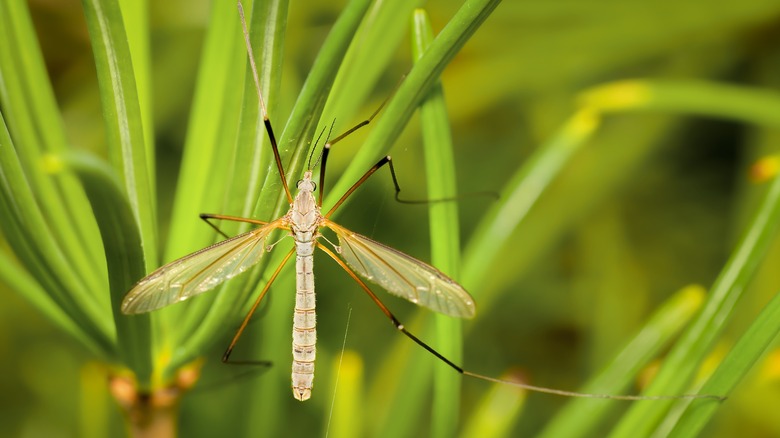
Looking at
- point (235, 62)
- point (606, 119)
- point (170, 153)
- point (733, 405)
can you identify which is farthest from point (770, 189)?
point (170, 153)

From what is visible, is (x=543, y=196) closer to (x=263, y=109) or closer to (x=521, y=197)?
(x=521, y=197)

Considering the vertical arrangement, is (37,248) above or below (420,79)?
below

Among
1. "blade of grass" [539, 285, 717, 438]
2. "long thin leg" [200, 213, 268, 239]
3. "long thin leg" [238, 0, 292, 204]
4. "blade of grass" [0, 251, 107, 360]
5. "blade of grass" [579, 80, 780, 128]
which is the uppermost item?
"blade of grass" [579, 80, 780, 128]

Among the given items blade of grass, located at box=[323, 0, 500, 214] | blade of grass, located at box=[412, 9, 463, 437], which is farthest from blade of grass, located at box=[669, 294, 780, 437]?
blade of grass, located at box=[323, 0, 500, 214]

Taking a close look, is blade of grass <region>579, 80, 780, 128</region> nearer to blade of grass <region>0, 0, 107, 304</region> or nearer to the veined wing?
the veined wing

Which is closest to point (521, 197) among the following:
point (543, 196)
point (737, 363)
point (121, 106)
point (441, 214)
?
point (441, 214)

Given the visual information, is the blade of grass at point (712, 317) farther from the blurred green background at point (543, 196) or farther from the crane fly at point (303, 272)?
the blurred green background at point (543, 196)
